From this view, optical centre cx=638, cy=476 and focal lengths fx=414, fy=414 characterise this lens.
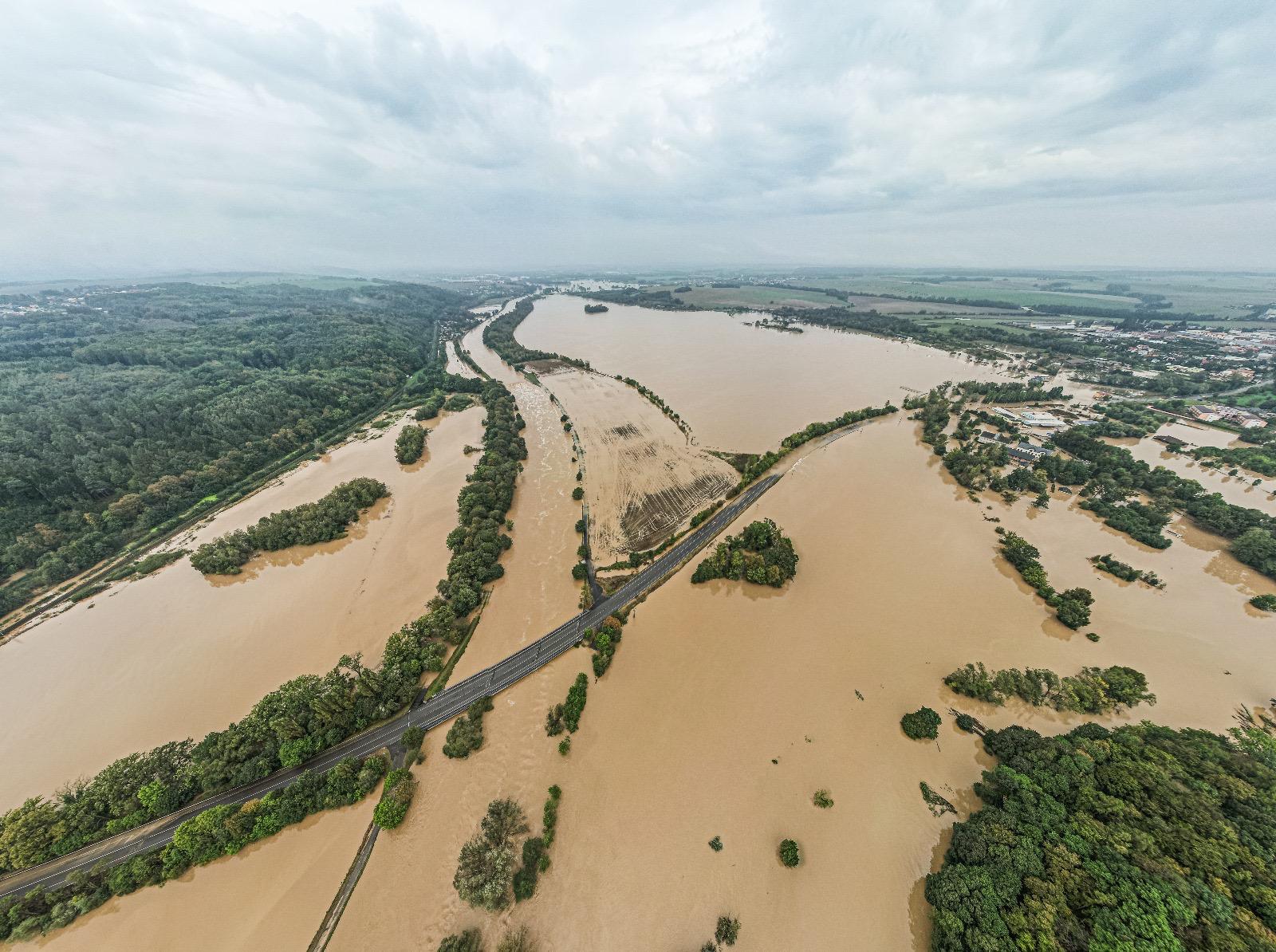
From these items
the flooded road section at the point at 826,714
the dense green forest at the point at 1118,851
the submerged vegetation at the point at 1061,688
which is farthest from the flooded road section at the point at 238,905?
the submerged vegetation at the point at 1061,688

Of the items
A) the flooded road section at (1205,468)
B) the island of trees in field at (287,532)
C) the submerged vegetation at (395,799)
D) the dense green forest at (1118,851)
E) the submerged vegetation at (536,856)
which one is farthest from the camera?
the flooded road section at (1205,468)

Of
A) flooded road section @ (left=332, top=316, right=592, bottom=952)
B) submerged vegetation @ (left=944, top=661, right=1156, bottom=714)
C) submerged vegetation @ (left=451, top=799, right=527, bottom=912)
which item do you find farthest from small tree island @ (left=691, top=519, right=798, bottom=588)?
submerged vegetation @ (left=451, top=799, right=527, bottom=912)

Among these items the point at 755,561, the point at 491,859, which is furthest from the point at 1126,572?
the point at 491,859

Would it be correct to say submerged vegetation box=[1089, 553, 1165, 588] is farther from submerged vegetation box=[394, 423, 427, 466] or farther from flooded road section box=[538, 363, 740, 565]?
submerged vegetation box=[394, 423, 427, 466]

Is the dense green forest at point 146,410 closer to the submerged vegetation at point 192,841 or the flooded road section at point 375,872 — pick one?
the submerged vegetation at point 192,841

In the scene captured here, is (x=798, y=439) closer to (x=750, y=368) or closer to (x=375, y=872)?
(x=750, y=368)

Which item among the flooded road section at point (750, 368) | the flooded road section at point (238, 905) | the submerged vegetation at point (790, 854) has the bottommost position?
the flooded road section at point (238, 905)
